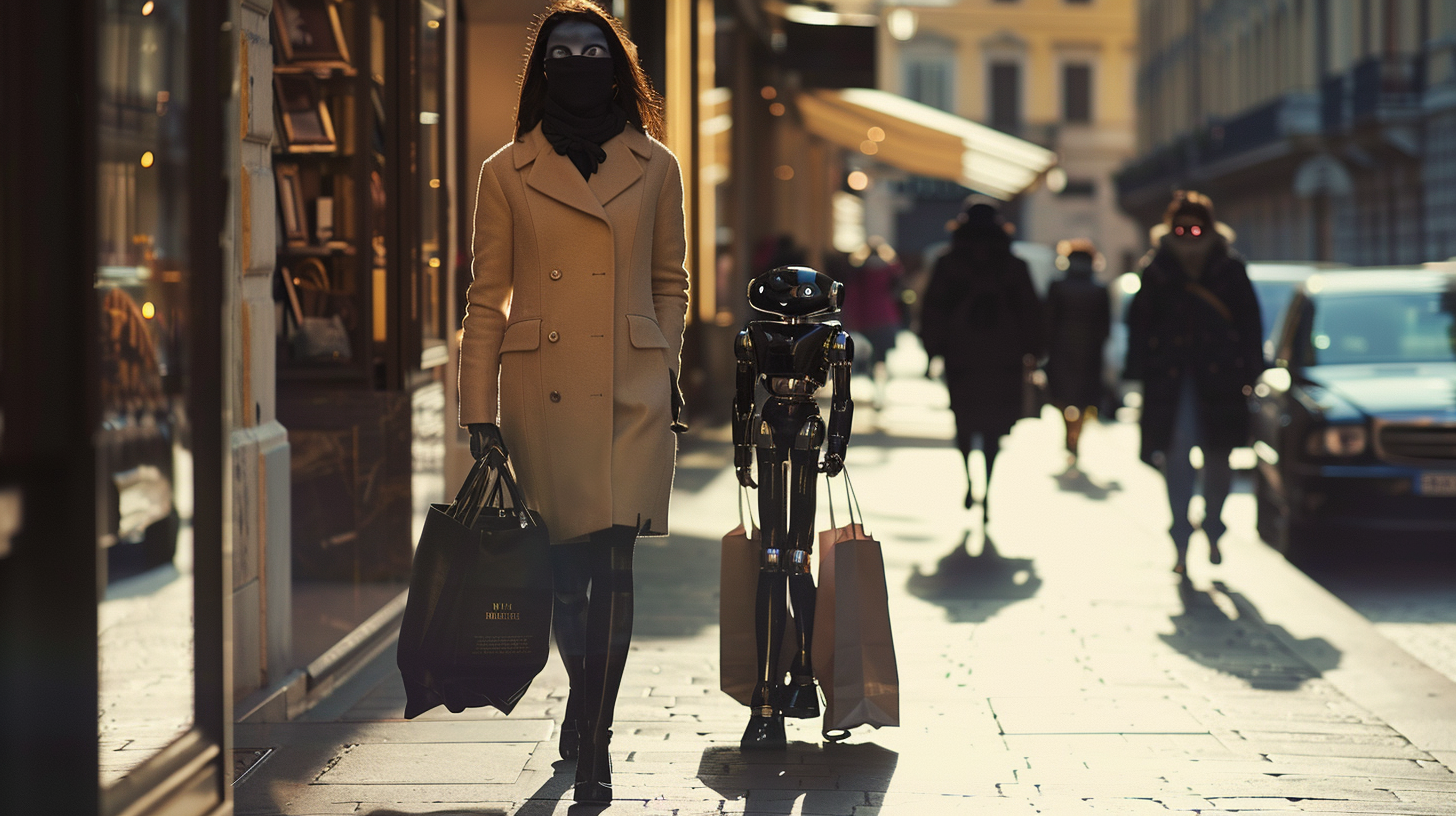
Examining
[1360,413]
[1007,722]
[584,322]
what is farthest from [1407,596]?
[584,322]

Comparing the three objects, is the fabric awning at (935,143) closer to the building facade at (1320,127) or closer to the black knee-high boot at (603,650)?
the building facade at (1320,127)

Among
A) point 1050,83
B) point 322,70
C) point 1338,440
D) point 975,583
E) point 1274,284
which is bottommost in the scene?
point 975,583

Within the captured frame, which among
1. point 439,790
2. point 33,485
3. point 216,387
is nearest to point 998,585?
point 439,790

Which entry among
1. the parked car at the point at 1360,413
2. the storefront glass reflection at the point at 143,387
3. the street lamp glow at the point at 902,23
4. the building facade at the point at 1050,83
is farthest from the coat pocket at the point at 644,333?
the building facade at the point at 1050,83

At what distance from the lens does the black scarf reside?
423 cm

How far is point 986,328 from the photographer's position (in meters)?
9.41

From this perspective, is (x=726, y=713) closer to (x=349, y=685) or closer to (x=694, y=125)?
(x=349, y=685)

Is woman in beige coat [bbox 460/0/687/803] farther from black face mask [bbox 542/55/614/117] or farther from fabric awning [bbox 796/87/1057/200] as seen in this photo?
fabric awning [bbox 796/87/1057/200]

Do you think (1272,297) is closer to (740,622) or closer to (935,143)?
(935,143)

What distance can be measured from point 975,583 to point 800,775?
3349mm

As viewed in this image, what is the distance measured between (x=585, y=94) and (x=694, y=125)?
406 inches

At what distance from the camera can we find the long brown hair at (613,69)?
168 inches

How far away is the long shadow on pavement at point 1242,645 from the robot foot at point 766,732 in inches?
70.5

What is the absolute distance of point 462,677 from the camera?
13.6ft
